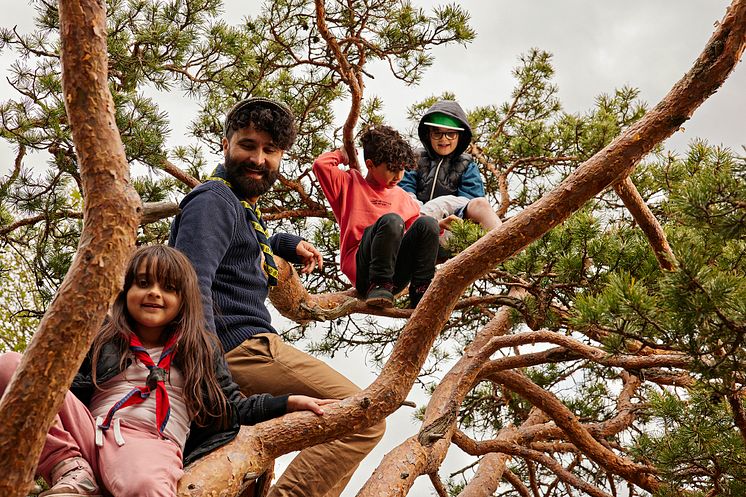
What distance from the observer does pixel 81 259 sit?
116 centimetres

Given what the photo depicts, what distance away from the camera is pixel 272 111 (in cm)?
225

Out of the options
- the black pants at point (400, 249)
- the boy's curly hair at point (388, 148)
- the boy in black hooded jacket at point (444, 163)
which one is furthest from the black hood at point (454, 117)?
the black pants at point (400, 249)

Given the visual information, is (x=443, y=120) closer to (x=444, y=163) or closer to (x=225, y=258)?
(x=444, y=163)

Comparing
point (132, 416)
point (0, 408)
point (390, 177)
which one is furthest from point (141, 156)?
point (0, 408)

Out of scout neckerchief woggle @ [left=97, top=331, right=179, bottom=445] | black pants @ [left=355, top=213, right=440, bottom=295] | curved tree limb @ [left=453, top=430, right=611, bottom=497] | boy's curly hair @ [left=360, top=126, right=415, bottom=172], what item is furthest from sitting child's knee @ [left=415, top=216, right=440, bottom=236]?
scout neckerchief woggle @ [left=97, top=331, right=179, bottom=445]

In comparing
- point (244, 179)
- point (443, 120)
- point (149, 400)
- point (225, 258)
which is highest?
point (443, 120)

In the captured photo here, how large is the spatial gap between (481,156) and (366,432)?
3.20 meters

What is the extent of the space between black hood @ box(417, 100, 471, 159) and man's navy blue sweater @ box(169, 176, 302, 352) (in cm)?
195

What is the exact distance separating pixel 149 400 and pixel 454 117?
2634 millimetres

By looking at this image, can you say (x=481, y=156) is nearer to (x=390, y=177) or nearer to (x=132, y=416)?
(x=390, y=177)

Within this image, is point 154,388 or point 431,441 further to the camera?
point 431,441

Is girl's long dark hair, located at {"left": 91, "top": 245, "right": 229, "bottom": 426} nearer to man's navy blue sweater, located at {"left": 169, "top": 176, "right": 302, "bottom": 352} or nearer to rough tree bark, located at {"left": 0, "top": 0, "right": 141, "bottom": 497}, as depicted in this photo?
man's navy blue sweater, located at {"left": 169, "top": 176, "right": 302, "bottom": 352}

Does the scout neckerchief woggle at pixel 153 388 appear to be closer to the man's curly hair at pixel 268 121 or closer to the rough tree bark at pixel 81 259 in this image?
the rough tree bark at pixel 81 259

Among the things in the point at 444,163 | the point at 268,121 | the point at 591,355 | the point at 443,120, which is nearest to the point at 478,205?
the point at 444,163
